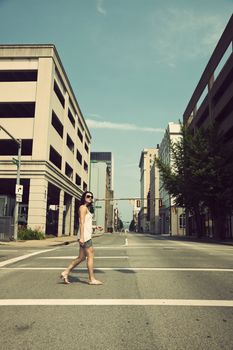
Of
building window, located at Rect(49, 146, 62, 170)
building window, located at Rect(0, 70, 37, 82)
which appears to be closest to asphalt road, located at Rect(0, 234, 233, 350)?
building window, located at Rect(49, 146, 62, 170)

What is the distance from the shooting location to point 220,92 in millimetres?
40781

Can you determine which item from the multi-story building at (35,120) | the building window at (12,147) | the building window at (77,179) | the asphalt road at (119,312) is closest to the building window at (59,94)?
the multi-story building at (35,120)

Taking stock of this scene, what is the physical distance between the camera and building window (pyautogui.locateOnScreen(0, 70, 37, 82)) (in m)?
33.8

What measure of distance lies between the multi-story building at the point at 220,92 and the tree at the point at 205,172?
6.03 feet

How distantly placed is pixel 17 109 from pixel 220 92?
22630mm

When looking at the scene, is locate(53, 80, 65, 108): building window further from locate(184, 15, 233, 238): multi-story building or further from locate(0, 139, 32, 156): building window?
locate(184, 15, 233, 238): multi-story building

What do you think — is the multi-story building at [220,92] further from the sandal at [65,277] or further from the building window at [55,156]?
the sandal at [65,277]

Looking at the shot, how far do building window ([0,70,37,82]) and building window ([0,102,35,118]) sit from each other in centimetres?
293

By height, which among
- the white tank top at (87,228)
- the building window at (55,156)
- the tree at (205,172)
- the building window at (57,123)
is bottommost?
the white tank top at (87,228)

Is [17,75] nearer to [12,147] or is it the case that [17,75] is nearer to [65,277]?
[12,147]

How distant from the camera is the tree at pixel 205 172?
31156mm

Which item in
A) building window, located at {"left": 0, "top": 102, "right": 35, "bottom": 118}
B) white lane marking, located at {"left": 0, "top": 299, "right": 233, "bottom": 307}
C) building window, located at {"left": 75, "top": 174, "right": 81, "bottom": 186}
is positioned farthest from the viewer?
building window, located at {"left": 75, "top": 174, "right": 81, "bottom": 186}

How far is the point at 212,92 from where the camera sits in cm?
4219

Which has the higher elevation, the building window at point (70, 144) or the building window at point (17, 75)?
the building window at point (17, 75)
